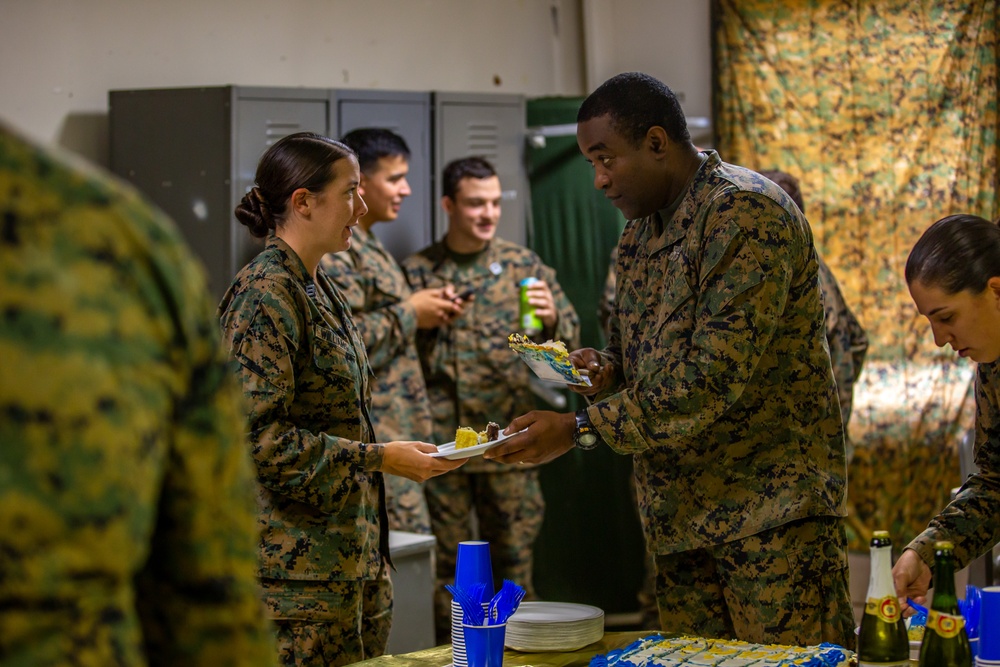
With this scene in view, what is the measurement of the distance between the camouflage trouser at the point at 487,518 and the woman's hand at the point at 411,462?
6.84 ft

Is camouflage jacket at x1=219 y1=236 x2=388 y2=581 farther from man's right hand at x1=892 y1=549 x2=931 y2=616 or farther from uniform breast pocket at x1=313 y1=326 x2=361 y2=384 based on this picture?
man's right hand at x1=892 y1=549 x2=931 y2=616

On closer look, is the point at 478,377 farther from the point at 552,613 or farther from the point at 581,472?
the point at 552,613

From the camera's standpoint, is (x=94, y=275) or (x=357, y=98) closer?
(x=94, y=275)

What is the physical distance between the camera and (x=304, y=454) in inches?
82.8

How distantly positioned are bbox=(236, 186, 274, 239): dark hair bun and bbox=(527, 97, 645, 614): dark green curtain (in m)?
2.51

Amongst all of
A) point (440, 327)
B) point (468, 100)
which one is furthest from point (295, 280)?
point (468, 100)

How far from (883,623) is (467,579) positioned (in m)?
0.66

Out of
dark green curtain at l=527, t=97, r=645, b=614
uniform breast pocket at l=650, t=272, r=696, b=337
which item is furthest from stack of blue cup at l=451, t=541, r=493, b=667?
dark green curtain at l=527, t=97, r=645, b=614

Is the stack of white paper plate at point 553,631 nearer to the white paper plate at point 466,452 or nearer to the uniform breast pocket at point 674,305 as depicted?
the white paper plate at point 466,452

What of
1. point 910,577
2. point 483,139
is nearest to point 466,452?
point 910,577

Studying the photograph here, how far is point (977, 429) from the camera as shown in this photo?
214cm

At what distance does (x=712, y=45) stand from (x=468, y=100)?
129 cm

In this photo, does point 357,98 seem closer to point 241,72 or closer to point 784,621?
point 241,72

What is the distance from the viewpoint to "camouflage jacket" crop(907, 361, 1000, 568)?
198 cm
